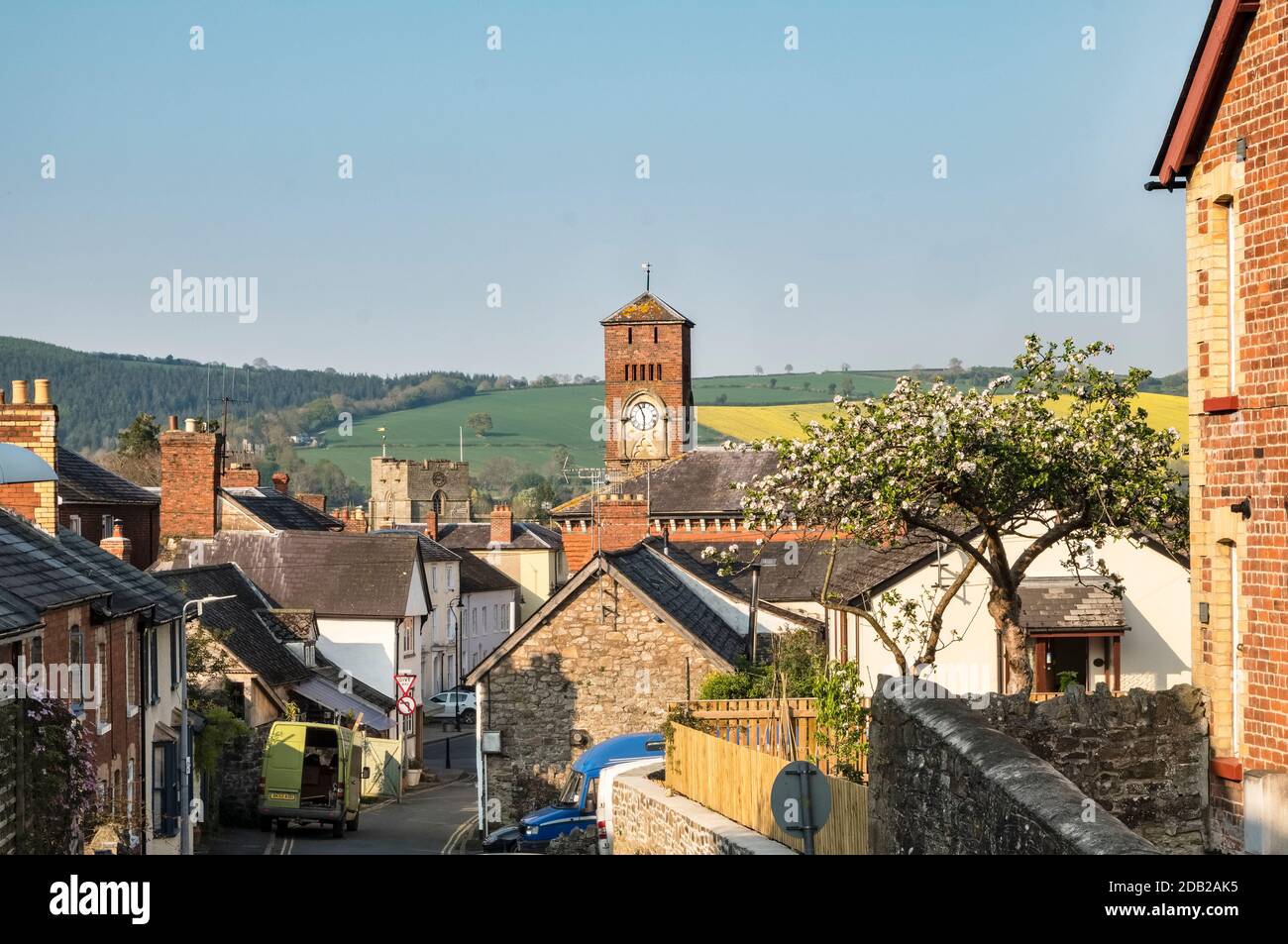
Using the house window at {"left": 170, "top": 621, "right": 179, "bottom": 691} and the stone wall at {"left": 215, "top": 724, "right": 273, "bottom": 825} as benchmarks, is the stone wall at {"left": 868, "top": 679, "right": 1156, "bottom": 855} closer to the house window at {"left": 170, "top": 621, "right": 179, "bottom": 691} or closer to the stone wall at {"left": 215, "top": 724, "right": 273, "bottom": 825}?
the house window at {"left": 170, "top": 621, "right": 179, "bottom": 691}

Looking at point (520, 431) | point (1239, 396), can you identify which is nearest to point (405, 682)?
point (1239, 396)

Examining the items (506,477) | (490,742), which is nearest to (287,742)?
(490,742)

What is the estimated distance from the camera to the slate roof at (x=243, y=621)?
1581 inches

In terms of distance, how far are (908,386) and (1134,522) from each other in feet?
11.3

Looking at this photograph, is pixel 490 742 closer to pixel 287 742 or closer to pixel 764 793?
pixel 287 742

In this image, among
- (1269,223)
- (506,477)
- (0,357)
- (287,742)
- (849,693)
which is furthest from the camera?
(506,477)

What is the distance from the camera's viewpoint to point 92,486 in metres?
56.4

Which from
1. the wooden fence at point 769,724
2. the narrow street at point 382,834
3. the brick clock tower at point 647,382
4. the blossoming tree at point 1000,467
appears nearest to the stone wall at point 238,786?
the narrow street at point 382,834

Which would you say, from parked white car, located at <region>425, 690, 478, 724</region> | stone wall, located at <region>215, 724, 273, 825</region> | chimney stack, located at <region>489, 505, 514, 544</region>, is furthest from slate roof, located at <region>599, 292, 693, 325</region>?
stone wall, located at <region>215, 724, 273, 825</region>

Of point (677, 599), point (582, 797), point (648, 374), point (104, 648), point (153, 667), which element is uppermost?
point (648, 374)

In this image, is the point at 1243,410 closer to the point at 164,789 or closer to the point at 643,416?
the point at 164,789

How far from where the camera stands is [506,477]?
177000mm

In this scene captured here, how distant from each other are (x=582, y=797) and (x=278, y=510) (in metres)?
38.4

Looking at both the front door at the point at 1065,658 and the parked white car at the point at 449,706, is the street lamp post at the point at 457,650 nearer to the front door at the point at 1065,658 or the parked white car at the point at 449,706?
the parked white car at the point at 449,706
